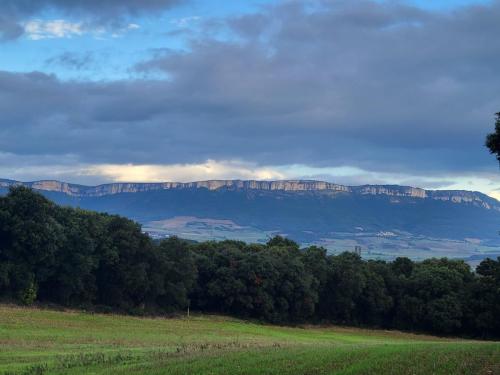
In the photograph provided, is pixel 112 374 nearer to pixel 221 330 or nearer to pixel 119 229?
pixel 221 330

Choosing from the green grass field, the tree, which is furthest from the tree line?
the tree

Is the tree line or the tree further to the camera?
the tree line

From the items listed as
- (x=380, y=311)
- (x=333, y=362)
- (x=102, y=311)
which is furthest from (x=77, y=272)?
(x=333, y=362)

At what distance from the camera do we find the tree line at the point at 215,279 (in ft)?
233

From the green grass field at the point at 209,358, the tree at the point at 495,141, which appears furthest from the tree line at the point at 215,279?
the tree at the point at 495,141

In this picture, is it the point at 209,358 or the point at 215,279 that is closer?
the point at 209,358

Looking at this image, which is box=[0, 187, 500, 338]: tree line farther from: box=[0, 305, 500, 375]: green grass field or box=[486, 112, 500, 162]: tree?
box=[486, 112, 500, 162]: tree

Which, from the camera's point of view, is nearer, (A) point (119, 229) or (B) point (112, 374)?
(B) point (112, 374)

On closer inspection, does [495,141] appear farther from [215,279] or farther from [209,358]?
[215,279]

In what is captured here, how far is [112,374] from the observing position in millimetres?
24547

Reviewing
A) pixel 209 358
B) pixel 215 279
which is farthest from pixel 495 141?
pixel 215 279

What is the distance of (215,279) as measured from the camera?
92.1m

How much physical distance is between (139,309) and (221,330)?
17.6m

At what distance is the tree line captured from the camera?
71.0 m
